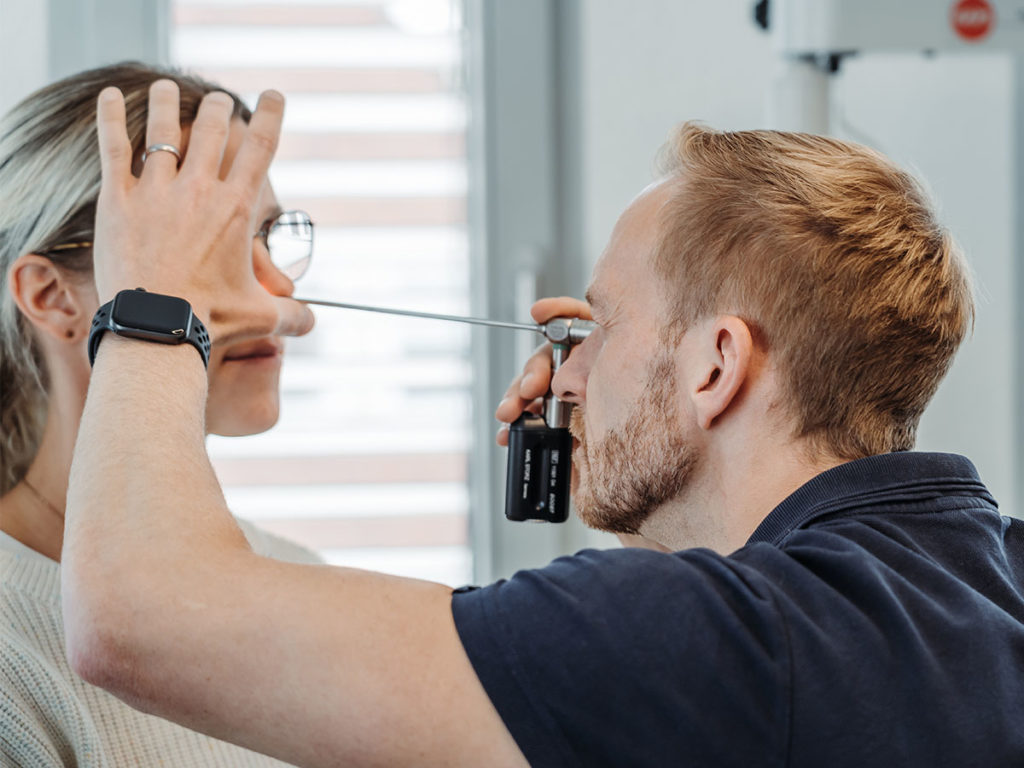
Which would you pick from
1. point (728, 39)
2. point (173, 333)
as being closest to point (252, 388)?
point (173, 333)

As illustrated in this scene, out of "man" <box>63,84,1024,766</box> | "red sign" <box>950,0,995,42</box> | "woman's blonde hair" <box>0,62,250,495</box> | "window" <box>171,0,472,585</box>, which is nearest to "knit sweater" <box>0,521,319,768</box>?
"woman's blonde hair" <box>0,62,250,495</box>

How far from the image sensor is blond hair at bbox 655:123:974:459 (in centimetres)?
92

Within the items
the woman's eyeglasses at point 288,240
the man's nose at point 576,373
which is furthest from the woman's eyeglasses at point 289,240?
the man's nose at point 576,373

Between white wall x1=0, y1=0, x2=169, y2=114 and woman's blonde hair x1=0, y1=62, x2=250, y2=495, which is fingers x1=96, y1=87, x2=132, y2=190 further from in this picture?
white wall x1=0, y1=0, x2=169, y2=114

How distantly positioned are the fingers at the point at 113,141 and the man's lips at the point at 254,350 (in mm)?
289

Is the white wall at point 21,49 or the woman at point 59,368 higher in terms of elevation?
the white wall at point 21,49

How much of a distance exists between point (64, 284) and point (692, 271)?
2.13 ft

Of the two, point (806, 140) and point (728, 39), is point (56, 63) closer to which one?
point (728, 39)

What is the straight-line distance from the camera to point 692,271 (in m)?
0.97

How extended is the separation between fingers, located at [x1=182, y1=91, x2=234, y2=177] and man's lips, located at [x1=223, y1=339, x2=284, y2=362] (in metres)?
0.28

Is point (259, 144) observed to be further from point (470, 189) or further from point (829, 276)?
point (470, 189)

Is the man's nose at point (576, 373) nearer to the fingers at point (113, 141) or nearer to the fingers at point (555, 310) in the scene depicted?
the fingers at point (555, 310)

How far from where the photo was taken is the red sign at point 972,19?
5.15ft

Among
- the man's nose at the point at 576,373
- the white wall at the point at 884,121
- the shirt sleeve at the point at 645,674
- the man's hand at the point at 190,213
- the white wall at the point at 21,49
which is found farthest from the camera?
the white wall at the point at 884,121
